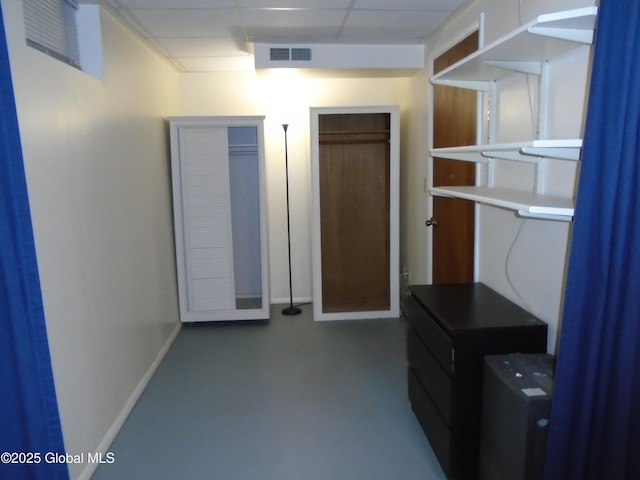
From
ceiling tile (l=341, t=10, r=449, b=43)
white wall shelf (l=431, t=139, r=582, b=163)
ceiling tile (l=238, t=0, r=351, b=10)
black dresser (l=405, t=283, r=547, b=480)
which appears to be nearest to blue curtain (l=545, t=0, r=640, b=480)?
white wall shelf (l=431, t=139, r=582, b=163)

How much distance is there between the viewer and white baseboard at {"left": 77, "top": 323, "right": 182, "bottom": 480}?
234 centimetres

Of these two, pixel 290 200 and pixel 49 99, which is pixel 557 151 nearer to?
pixel 49 99

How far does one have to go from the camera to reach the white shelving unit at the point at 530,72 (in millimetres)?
1583

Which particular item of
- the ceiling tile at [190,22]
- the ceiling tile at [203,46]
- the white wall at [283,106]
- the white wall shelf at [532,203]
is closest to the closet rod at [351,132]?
the white wall at [283,106]

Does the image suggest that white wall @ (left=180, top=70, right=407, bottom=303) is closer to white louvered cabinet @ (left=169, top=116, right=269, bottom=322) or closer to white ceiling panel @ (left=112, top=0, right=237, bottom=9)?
white louvered cabinet @ (left=169, top=116, right=269, bottom=322)

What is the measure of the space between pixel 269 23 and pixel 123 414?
8.72ft

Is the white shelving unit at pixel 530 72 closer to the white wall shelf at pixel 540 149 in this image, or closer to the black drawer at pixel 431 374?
the white wall shelf at pixel 540 149

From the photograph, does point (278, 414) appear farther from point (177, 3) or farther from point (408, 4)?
Answer: point (408, 4)

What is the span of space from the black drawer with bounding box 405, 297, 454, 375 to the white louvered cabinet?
201 centimetres

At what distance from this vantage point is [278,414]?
2.87 metres

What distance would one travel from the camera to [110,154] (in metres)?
2.83

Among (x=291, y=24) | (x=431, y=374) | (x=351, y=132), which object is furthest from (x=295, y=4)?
(x=431, y=374)

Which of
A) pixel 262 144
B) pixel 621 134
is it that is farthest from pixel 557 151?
pixel 262 144

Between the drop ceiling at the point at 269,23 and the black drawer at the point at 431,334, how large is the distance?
1814 millimetres
